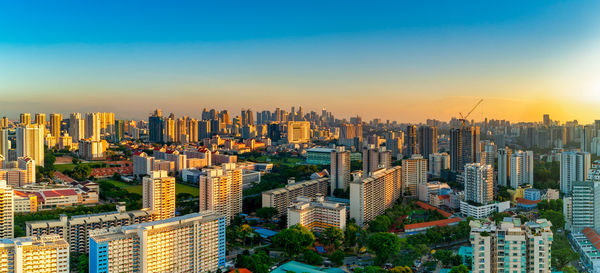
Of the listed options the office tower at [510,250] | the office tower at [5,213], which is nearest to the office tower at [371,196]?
the office tower at [510,250]

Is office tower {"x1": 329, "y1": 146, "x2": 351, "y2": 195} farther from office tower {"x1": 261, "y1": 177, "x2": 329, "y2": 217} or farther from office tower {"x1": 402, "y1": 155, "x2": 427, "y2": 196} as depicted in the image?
office tower {"x1": 402, "y1": 155, "x2": 427, "y2": 196}

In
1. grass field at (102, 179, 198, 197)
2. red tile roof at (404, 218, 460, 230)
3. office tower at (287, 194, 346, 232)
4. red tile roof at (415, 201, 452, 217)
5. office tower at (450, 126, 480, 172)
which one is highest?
office tower at (450, 126, 480, 172)

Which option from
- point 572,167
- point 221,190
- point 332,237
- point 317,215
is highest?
point 572,167

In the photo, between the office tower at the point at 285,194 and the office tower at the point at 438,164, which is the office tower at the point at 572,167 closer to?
the office tower at the point at 438,164

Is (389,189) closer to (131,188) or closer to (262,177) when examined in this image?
(262,177)

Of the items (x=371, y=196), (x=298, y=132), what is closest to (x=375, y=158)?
(x=371, y=196)

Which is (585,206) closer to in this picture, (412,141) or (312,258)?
(312,258)

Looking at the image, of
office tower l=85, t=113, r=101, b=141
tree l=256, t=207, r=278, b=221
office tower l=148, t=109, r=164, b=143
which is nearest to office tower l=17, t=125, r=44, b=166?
office tower l=85, t=113, r=101, b=141
